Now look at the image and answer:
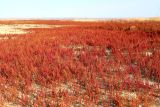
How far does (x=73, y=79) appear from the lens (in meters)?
7.59

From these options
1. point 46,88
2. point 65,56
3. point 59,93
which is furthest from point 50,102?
point 65,56

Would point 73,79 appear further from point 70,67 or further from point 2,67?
point 2,67

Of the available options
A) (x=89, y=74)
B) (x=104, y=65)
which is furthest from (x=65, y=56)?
(x=89, y=74)

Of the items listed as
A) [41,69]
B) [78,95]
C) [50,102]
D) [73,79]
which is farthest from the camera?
[41,69]

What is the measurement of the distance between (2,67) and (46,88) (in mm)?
2255

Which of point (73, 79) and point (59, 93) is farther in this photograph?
point (73, 79)

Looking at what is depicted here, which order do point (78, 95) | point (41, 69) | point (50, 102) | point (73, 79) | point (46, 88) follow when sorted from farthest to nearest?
point (41, 69)
point (73, 79)
point (46, 88)
point (78, 95)
point (50, 102)

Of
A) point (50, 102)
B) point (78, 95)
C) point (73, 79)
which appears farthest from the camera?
point (73, 79)

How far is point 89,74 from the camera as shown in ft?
25.2

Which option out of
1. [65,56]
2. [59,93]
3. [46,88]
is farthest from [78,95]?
[65,56]

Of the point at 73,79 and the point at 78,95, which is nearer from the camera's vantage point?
the point at 78,95

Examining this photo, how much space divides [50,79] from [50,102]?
1.55m

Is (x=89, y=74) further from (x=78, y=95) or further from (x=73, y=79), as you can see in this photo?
(x=78, y=95)

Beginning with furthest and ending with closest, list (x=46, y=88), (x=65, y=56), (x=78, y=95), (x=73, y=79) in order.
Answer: (x=65, y=56) < (x=73, y=79) < (x=46, y=88) < (x=78, y=95)
